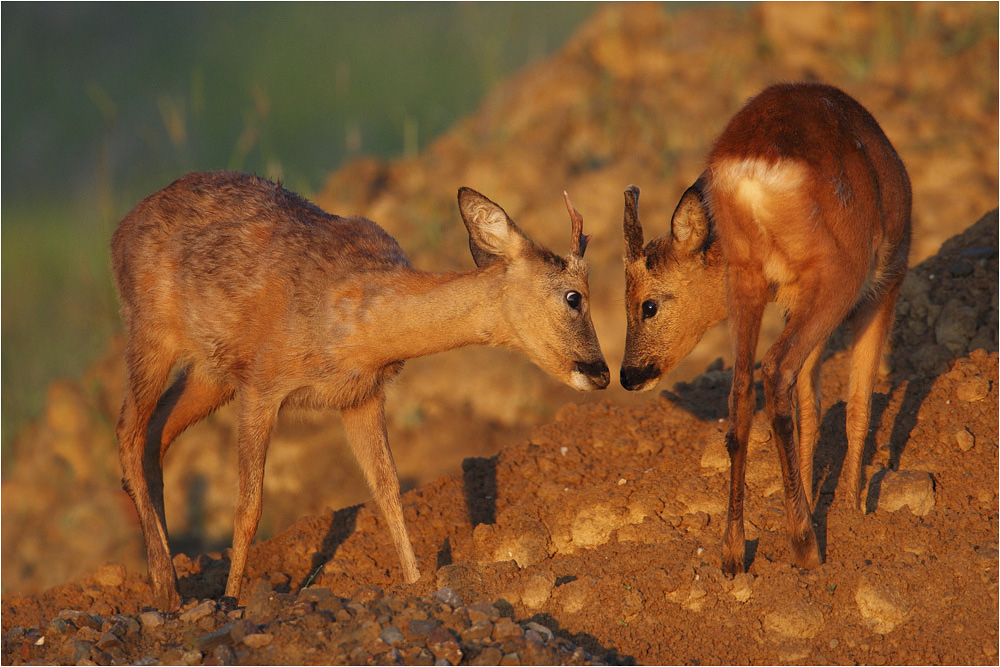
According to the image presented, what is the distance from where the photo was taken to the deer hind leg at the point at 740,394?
5797 mm

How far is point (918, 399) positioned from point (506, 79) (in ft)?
32.8

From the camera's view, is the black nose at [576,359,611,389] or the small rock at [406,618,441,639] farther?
the black nose at [576,359,611,389]

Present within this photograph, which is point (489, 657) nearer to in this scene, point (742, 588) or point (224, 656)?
point (224, 656)

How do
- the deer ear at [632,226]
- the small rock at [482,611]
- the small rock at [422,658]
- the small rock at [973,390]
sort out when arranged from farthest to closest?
the small rock at [973,390] → the deer ear at [632,226] → the small rock at [482,611] → the small rock at [422,658]

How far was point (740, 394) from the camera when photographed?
5.88m

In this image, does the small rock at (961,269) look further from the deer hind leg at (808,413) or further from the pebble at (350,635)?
the pebble at (350,635)

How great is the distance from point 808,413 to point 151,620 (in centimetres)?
406

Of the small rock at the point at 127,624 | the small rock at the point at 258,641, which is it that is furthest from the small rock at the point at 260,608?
the small rock at the point at 127,624

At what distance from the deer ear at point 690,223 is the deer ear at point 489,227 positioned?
3.37 ft

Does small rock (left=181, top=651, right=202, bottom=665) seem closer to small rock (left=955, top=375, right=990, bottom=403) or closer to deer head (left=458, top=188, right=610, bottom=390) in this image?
deer head (left=458, top=188, right=610, bottom=390)

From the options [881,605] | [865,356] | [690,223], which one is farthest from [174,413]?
[881,605]

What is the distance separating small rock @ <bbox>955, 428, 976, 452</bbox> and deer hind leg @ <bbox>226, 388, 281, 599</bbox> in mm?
4297

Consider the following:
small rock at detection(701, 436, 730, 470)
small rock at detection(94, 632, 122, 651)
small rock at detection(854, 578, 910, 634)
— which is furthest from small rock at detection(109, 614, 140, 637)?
small rock at detection(854, 578, 910, 634)

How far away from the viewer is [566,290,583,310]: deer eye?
622 cm
